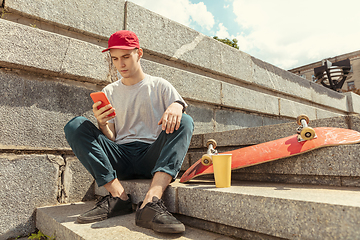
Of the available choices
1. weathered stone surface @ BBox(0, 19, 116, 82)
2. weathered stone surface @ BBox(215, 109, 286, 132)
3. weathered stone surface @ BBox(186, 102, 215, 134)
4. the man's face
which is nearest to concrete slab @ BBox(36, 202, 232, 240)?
the man's face

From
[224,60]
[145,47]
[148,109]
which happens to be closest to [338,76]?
[224,60]

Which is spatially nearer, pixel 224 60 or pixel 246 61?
pixel 224 60

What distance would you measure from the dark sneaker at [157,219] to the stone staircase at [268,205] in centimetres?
5

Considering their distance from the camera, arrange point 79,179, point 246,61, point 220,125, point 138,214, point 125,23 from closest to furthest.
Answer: point 138,214 < point 79,179 < point 125,23 < point 220,125 < point 246,61

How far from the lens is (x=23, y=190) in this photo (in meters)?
2.12

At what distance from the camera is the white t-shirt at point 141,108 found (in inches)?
86.3

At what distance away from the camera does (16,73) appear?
221 cm

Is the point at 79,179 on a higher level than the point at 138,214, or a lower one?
higher

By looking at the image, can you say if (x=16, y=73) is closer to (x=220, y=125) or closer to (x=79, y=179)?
(x=79, y=179)

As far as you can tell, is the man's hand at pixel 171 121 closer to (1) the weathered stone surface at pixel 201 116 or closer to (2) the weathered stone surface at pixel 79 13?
(2) the weathered stone surface at pixel 79 13

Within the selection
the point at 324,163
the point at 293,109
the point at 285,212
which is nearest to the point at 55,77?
the point at 285,212

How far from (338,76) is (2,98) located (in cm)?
871

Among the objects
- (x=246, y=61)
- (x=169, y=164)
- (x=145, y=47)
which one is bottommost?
(x=169, y=164)

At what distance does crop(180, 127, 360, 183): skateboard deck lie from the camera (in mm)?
1645
